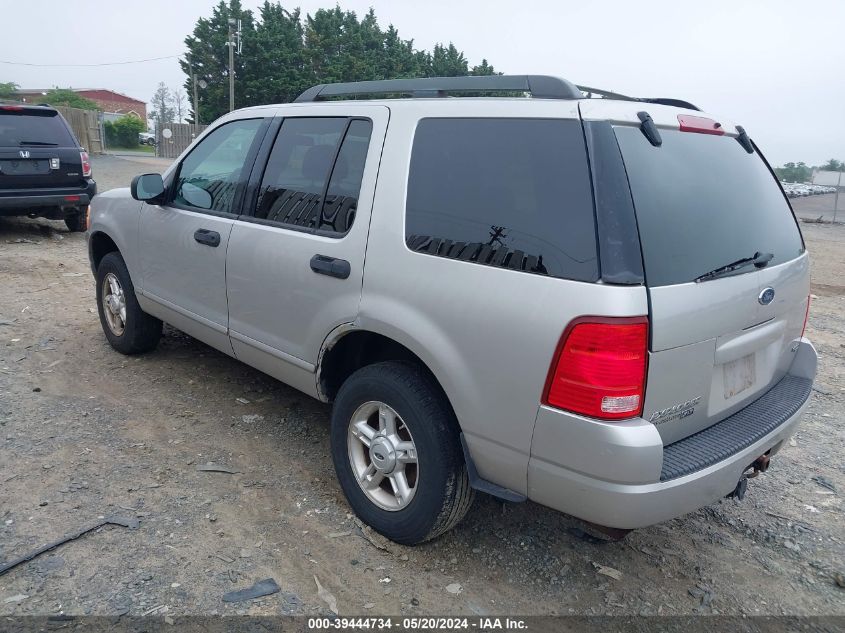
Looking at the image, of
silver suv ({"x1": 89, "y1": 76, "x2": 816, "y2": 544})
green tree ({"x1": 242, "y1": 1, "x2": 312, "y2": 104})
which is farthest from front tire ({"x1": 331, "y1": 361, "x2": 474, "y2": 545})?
green tree ({"x1": 242, "y1": 1, "x2": 312, "y2": 104})

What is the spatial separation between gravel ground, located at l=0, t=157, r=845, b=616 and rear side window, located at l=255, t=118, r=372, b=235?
1398 millimetres

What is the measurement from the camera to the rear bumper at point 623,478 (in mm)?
2195

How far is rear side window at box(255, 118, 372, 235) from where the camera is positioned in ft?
10.3

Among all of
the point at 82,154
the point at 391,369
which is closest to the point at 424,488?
the point at 391,369

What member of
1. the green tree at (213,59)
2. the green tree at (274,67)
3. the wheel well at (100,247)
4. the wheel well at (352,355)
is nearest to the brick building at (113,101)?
the green tree at (213,59)

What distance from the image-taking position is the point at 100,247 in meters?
5.33

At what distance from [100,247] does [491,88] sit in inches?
153

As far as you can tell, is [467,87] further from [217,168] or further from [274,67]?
[274,67]

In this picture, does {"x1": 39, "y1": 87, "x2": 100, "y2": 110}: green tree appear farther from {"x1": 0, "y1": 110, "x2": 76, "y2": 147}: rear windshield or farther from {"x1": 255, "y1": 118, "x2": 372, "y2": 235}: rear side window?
{"x1": 255, "y1": 118, "x2": 372, "y2": 235}: rear side window

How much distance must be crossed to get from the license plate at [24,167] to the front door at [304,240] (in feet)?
23.5

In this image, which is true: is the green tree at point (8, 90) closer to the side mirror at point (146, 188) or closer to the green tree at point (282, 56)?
the green tree at point (282, 56)

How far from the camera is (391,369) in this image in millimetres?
2879

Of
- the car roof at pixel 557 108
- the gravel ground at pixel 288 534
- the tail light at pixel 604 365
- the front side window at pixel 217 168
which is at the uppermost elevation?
the car roof at pixel 557 108

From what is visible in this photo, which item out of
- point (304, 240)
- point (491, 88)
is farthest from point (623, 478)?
point (304, 240)
